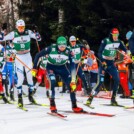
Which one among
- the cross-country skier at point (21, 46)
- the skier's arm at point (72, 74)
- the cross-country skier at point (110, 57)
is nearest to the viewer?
the skier's arm at point (72, 74)

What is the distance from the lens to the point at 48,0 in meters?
19.6

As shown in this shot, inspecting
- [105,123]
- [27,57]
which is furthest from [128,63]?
[105,123]

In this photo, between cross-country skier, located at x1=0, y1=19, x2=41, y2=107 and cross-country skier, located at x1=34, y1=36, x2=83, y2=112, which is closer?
cross-country skier, located at x1=34, y1=36, x2=83, y2=112

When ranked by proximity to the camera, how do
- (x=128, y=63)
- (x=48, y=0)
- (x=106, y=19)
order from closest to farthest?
(x=128, y=63) < (x=106, y=19) < (x=48, y=0)

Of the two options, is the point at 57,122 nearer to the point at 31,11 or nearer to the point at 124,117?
the point at 124,117

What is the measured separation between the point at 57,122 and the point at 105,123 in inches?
38.8

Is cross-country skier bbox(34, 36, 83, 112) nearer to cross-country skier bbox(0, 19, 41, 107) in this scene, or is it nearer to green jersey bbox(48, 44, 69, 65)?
green jersey bbox(48, 44, 69, 65)

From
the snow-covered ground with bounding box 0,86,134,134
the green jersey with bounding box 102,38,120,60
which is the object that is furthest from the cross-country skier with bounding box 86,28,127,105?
the snow-covered ground with bounding box 0,86,134,134

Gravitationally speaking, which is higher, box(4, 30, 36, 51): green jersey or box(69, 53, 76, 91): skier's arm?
box(4, 30, 36, 51): green jersey

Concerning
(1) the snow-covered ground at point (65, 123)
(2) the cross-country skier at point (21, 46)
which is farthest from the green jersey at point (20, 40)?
(1) the snow-covered ground at point (65, 123)

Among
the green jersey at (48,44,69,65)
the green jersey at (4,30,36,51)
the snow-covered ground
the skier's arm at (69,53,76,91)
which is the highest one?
the green jersey at (4,30,36,51)

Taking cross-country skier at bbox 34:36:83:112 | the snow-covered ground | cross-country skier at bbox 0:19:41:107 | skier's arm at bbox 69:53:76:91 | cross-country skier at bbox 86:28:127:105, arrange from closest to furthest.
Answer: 1. the snow-covered ground
2. skier's arm at bbox 69:53:76:91
3. cross-country skier at bbox 34:36:83:112
4. cross-country skier at bbox 86:28:127:105
5. cross-country skier at bbox 0:19:41:107

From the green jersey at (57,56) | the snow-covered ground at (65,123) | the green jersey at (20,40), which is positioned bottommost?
the snow-covered ground at (65,123)

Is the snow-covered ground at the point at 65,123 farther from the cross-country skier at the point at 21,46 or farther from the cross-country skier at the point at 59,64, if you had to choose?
the cross-country skier at the point at 21,46
